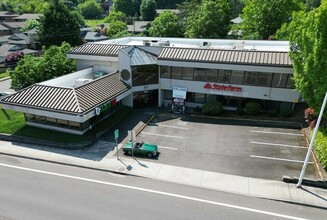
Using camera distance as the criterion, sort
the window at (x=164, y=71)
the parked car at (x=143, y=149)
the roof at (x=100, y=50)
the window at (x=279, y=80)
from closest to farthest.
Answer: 1. the parked car at (x=143, y=149)
2. the window at (x=279, y=80)
3. the window at (x=164, y=71)
4. the roof at (x=100, y=50)

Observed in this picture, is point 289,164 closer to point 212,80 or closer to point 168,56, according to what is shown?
point 212,80

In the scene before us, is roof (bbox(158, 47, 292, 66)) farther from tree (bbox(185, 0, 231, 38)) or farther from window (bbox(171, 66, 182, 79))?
tree (bbox(185, 0, 231, 38))

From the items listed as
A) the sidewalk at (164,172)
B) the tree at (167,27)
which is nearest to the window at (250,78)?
the sidewalk at (164,172)

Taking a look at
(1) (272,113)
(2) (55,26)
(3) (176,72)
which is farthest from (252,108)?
(2) (55,26)

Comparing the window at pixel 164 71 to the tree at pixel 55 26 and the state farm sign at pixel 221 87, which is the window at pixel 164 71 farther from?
the tree at pixel 55 26

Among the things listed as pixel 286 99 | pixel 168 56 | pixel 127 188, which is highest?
pixel 168 56

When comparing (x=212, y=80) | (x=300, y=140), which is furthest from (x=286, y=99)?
(x=212, y=80)
